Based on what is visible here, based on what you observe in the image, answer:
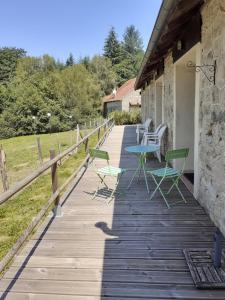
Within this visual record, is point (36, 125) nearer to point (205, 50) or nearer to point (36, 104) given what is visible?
point (36, 104)

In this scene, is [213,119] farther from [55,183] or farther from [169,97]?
[169,97]

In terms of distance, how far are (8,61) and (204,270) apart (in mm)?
56642

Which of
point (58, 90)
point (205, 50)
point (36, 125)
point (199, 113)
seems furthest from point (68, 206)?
point (58, 90)

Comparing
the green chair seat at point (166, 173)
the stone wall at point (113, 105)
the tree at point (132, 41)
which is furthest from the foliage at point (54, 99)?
the green chair seat at point (166, 173)

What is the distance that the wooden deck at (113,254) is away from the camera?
235 centimetres

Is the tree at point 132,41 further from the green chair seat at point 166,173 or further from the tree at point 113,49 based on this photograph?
the green chair seat at point 166,173

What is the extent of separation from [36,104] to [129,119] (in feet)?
44.7

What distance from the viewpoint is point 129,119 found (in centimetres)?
2359

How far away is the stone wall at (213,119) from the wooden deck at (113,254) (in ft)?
1.00

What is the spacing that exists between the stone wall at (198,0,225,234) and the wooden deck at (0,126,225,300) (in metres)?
0.30

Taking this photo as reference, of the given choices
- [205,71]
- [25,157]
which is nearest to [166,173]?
[205,71]

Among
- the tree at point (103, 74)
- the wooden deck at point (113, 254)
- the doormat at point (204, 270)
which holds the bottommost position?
the wooden deck at point (113, 254)

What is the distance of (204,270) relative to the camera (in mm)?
2486

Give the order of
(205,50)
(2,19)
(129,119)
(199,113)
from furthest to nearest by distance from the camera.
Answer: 1. (2,19)
2. (129,119)
3. (199,113)
4. (205,50)
